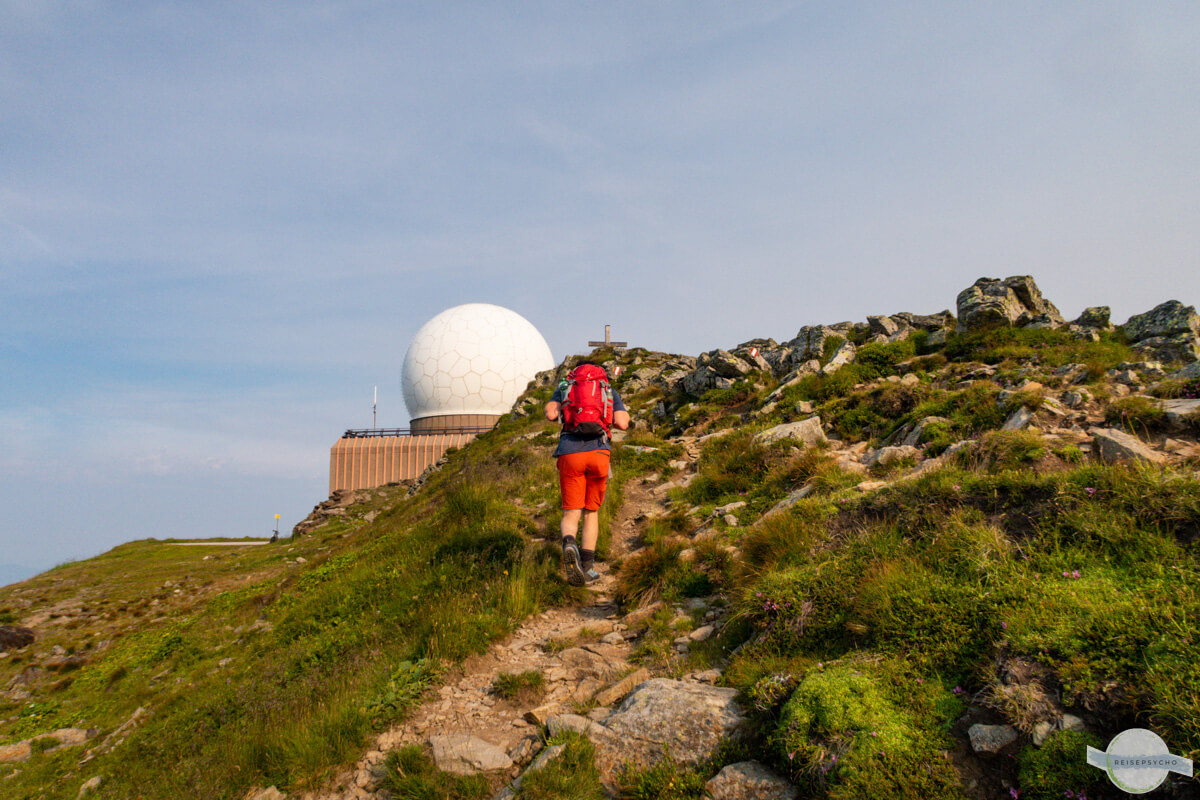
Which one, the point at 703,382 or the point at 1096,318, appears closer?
the point at 1096,318

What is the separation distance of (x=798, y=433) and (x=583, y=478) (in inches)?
181

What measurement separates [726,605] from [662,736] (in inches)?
84.1

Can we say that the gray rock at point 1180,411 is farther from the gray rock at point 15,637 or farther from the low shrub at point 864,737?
the gray rock at point 15,637

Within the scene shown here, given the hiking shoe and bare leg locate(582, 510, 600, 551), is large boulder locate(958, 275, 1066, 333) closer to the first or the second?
bare leg locate(582, 510, 600, 551)

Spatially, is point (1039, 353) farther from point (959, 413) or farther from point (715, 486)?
point (715, 486)

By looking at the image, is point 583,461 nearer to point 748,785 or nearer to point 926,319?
point 748,785

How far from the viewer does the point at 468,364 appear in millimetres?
38562

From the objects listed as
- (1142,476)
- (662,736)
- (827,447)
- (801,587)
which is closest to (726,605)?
(801,587)

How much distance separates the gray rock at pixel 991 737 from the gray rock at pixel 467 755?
275 cm

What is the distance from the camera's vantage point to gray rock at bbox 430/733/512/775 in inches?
155

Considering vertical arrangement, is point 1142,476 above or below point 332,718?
above

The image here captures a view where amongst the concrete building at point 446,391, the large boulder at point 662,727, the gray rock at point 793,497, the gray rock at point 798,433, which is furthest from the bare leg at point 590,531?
the concrete building at point 446,391

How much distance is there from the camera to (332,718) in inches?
178

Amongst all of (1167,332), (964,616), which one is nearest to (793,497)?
(964,616)
